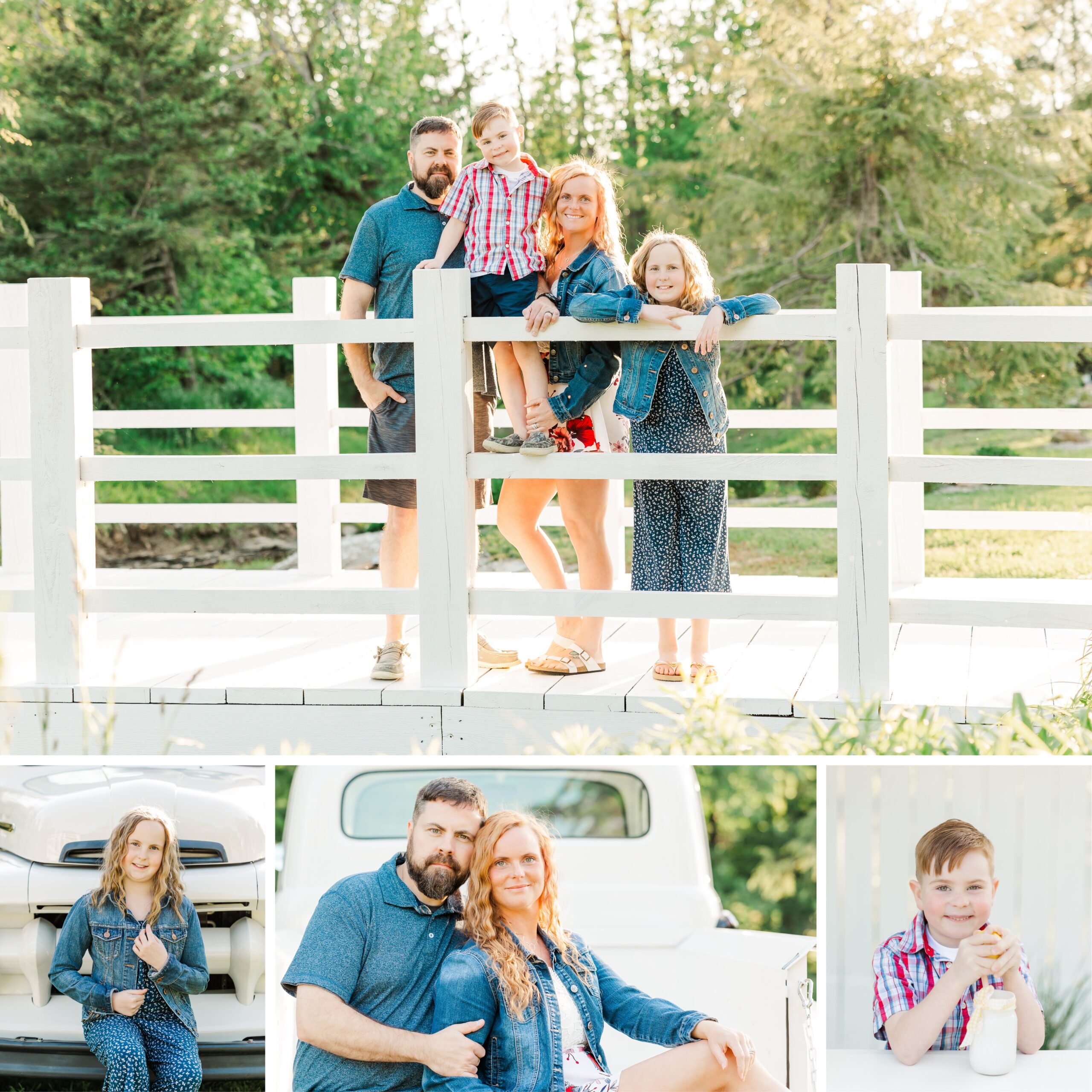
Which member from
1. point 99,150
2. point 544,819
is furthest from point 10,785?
point 99,150

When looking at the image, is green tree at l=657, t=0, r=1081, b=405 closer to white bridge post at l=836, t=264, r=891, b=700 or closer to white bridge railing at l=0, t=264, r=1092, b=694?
white bridge railing at l=0, t=264, r=1092, b=694

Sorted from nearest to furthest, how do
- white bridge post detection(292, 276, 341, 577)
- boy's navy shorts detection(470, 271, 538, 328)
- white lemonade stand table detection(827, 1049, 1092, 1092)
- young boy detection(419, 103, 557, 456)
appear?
white lemonade stand table detection(827, 1049, 1092, 1092), young boy detection(419, 103, 557, 456), boy's navy shorts detection(470, 271, 538, 328), white bridge post detection(292, 276, 341, 577)

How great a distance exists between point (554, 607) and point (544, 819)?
1222mm

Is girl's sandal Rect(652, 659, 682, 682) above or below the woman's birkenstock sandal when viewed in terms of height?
below

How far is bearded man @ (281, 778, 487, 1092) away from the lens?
3.00 metres

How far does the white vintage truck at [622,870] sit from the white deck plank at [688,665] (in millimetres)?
399

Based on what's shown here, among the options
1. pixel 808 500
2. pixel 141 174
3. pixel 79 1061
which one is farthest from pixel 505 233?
pixel 141 174

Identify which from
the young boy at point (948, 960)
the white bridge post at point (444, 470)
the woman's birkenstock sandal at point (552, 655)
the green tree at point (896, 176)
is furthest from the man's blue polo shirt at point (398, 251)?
the green tree at point (896, 176)

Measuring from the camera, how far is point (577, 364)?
479 cm

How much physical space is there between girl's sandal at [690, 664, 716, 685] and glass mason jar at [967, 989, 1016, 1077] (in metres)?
1.45

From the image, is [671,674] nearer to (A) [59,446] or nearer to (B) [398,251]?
(B) [398,251]

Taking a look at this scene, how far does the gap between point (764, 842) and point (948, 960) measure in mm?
797

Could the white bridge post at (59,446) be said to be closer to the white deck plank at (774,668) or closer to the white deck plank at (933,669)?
the white deck plank at (774,668)

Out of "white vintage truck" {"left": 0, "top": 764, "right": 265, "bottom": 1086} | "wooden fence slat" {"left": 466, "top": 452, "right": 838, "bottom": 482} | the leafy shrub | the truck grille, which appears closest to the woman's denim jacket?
"wooden fence slat" {"left": 466, "top": 452, "right": 838, "bottom": 482}
